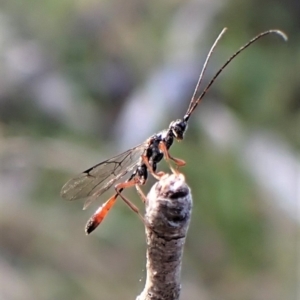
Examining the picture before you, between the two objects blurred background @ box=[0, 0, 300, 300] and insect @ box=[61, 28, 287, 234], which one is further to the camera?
blurred background @ box=[0, 0, 300, 300]

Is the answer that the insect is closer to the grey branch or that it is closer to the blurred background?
the grey branch

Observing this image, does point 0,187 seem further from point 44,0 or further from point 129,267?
point 44,0

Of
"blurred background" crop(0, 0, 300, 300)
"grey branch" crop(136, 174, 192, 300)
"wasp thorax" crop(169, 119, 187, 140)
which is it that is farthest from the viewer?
"blurred background" crop(0, 0, 300, 300)

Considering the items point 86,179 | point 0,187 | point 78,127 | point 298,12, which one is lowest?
point 86,179

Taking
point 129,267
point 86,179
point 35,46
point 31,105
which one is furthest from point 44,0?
point 86,179

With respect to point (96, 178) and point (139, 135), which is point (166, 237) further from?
point (139, 135)

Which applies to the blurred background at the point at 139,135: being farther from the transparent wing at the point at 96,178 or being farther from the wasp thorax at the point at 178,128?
the wasp thorax at the point at 178,128

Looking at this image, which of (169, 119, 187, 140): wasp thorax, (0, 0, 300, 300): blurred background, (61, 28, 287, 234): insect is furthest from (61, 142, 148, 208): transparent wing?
(0, 0, 300, 300): blurred background
